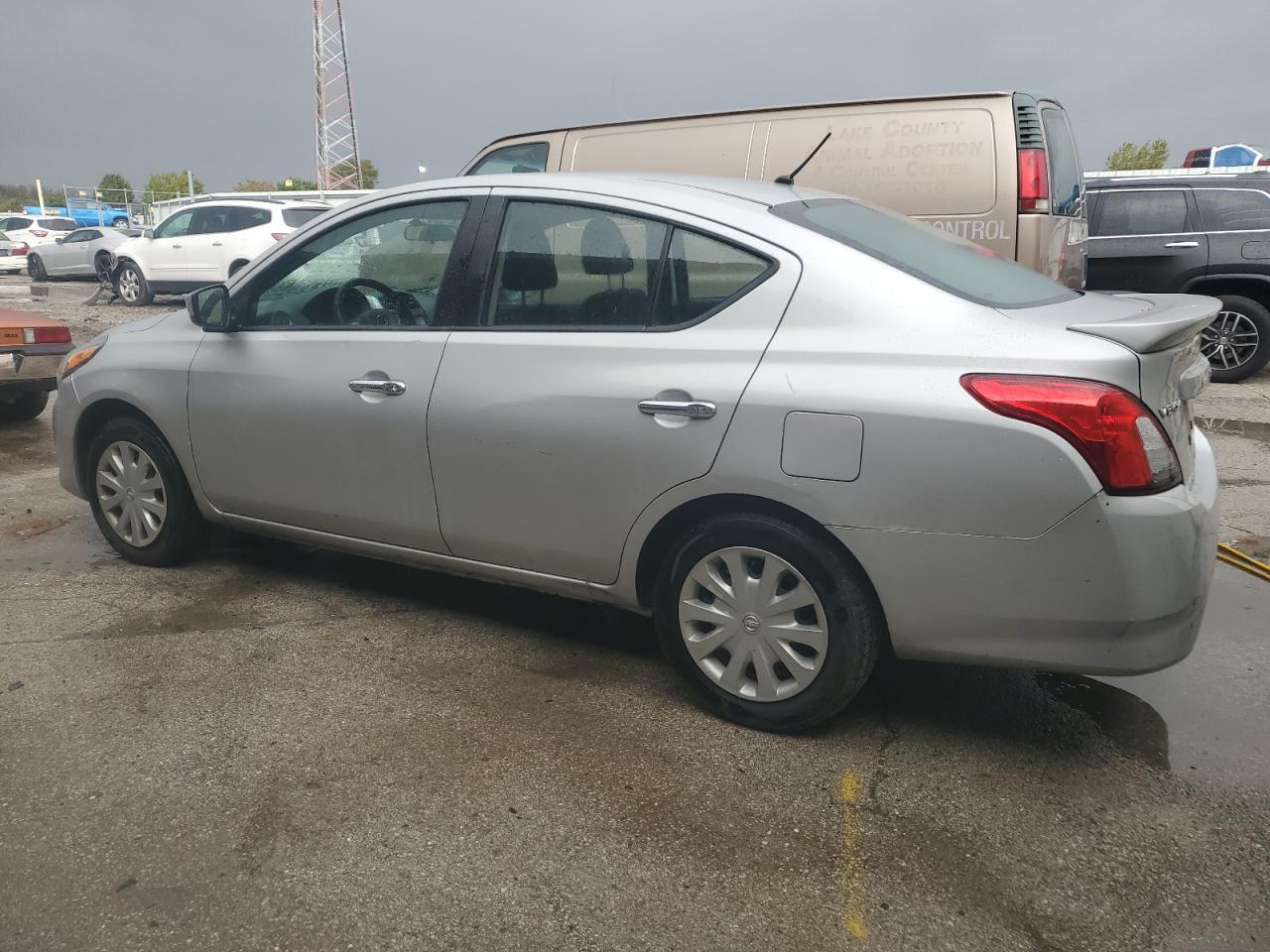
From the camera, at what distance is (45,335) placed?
7.48 metres

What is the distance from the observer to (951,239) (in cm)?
358

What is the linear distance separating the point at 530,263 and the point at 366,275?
2.42 feet

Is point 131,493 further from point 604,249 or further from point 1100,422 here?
point 1100,422

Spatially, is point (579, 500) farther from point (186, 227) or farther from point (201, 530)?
point (186, 227)

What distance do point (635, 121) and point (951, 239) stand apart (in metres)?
4.79

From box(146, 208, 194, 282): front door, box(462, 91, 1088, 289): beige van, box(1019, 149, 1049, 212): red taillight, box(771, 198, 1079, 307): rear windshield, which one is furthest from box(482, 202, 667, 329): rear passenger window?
box(146, 208, 194, 282): front door

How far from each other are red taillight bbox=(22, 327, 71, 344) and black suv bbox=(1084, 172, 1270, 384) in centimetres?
878

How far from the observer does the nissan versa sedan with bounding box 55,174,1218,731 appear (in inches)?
104

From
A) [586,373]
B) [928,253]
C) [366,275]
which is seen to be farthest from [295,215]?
[928,253]

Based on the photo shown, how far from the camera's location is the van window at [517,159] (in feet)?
27.2

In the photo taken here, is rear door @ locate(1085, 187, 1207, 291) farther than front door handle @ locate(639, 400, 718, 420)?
Yes

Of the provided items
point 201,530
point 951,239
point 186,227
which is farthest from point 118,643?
point 186,227

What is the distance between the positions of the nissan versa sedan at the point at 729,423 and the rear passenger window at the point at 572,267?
0.03ft

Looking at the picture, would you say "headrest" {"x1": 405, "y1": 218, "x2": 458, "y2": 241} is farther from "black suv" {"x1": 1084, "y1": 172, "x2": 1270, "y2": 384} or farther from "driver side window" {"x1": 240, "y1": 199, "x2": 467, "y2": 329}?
"black suv" {"x1": 1084, "y1": 172, "x2": 1270, "y2": 384}
